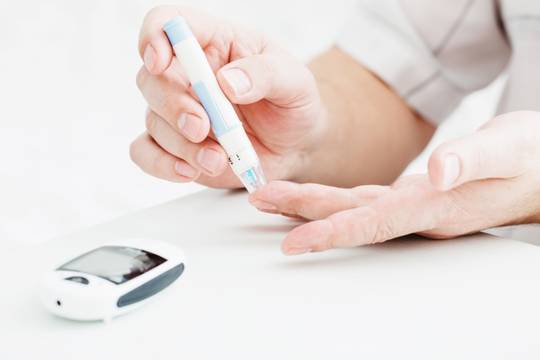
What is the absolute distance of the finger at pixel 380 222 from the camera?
0.59 meters

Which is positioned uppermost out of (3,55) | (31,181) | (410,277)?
(3,55)

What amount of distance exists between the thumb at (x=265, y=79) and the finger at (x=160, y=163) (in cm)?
12

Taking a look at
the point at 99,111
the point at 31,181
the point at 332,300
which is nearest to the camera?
the point at 332,300

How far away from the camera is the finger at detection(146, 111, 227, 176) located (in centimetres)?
70

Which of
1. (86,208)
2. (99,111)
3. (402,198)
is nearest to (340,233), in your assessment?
(402,198)

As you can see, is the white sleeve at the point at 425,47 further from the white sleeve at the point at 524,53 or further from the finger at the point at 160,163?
the finger at the point at 160,163

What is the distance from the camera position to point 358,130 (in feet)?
3.16

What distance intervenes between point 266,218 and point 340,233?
0.15 meters

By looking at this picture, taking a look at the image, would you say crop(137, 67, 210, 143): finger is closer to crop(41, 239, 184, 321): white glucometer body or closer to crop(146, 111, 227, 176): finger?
crop(146, 111, 227, 176): finger

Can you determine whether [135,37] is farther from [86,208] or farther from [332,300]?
[332,300]

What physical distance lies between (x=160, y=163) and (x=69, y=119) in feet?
1.83

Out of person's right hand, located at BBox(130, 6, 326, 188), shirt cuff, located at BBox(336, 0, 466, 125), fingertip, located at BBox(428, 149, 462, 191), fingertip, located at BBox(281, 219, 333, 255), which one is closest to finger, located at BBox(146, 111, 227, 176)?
person's right hand, located at BBox(130, 6, 326, 188)

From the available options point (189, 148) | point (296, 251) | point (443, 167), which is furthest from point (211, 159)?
point (443, 167)

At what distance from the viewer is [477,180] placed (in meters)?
0.58
